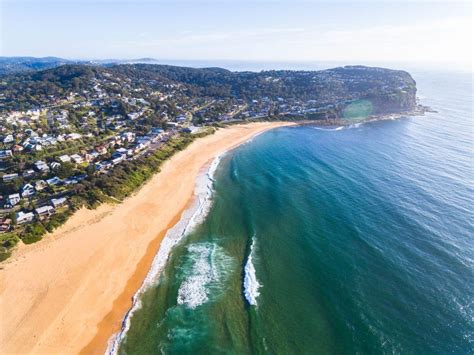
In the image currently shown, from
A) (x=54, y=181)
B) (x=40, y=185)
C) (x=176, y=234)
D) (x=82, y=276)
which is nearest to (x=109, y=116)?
(x=54, y=181)

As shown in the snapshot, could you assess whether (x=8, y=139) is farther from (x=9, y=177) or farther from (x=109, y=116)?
(x=109, y=116)

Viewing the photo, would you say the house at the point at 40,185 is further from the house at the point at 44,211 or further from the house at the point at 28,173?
the house at the point at 44,211

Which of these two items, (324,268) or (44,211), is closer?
(324,268)

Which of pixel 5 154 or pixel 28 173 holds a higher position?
pixel 5 154

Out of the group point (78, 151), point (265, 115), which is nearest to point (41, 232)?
point (78, 151)

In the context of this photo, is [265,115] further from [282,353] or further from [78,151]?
[282,353]

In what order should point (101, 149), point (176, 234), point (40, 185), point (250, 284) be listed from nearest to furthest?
1. point (250, 284)
2. point (176, 234)
3. point (40, 185)
4. point (101, 149)

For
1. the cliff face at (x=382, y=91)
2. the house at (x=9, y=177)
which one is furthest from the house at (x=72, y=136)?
the cliff face at (x=382, y=91)
